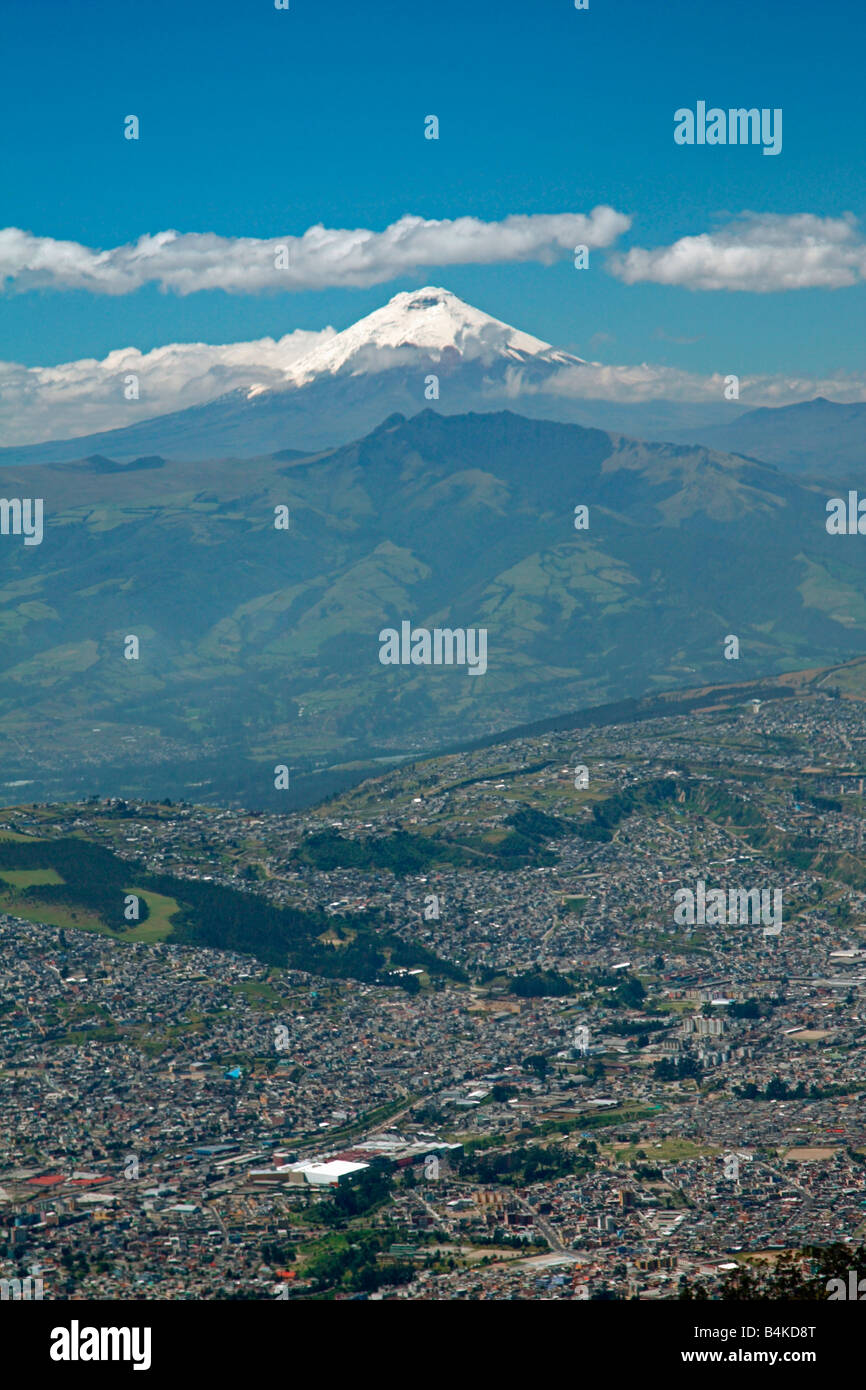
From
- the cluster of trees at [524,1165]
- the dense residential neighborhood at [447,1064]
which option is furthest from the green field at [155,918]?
the cluster of trees at [524,1165]

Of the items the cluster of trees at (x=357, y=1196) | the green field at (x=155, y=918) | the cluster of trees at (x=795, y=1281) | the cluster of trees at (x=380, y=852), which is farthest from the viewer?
the cluster of trees at (x=380, y=852)

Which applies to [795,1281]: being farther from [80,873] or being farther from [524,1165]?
[80,873]

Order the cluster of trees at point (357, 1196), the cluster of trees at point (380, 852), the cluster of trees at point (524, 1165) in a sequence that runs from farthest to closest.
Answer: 1. the cluster of trees at point (380, 852)
2. the cluster of trees at point (524, 1165)
3. the cluster of trees at point (357, 1196)

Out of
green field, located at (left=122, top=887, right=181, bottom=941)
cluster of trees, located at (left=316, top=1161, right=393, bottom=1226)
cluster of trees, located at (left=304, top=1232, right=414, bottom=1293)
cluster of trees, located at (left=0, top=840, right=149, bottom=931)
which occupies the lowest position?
cluster of trees, located at (left=316, top=1161, right=393, bottom=1226)

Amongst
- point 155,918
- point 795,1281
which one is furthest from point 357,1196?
point 155,918

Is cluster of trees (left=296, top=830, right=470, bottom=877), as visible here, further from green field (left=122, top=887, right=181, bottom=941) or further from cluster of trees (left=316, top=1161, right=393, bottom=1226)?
cluster of trees (left=316, top=1161, right=393, bottom=1226)

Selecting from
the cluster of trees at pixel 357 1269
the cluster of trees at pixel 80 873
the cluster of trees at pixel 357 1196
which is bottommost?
the cluster of trees at pixel 357 1196

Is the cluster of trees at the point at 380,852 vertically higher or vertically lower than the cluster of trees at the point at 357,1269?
higher

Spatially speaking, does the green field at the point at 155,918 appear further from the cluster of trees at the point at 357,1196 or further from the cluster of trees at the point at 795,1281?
the cluster of trees at the point at 795,1281

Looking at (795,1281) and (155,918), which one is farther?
(155,918)

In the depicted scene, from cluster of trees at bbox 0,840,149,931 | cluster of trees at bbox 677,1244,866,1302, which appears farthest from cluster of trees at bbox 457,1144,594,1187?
cluster of trees at bbox 0,840,149,931

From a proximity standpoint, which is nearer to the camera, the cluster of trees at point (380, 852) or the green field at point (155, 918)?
the green field at point (155, 918)

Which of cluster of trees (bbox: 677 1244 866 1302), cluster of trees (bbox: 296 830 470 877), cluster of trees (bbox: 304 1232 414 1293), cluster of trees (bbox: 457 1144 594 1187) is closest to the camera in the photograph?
cluster of trees (bbox: 677 1244 866 1302)
